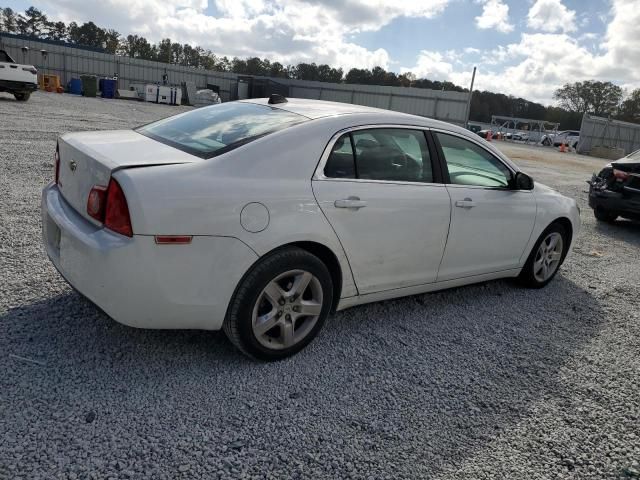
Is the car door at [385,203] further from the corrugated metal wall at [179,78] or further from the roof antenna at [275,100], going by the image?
the corrugated metal wall at [179,78]

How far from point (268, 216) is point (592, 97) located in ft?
317

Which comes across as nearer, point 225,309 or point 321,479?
point 321,479

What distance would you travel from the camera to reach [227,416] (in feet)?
8.30

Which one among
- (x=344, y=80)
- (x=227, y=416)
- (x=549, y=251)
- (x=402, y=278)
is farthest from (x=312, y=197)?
(x=344, y=80)

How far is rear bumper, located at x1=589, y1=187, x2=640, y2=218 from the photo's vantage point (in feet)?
25.5

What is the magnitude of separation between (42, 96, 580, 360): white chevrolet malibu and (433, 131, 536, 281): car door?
0.05 ft

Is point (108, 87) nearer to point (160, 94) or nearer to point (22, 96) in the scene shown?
point (160, 94)

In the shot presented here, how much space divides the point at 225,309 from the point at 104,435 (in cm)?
82

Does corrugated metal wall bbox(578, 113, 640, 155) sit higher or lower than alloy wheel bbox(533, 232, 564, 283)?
higher

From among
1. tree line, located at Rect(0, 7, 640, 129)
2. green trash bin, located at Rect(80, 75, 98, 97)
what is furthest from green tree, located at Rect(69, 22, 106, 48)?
green trash bin, located at Rect(80, 75, 98, 97)

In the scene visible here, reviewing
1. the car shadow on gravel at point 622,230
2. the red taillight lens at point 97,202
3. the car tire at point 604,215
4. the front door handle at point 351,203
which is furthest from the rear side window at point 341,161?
the car tire at point 604,215

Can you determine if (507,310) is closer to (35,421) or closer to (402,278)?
(402,278)

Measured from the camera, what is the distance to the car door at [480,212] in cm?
382

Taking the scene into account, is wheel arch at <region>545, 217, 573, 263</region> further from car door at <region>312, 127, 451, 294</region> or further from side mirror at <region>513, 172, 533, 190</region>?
car door at <region>312, 127, 451, 294</region>
